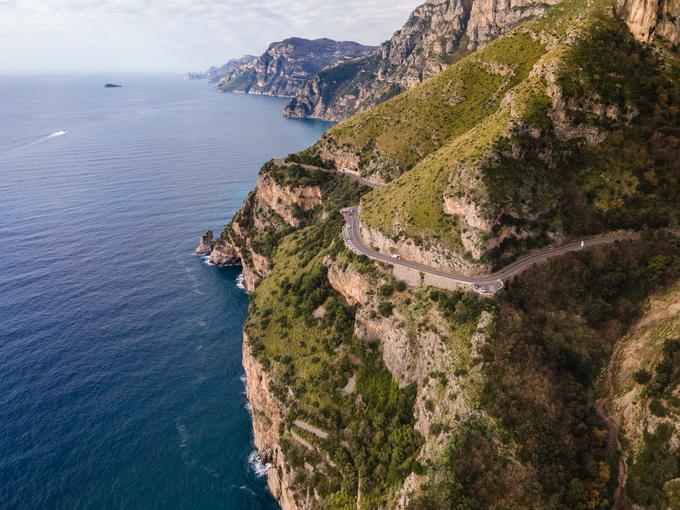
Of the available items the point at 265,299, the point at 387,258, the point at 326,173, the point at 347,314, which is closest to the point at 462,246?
the point at 387,258

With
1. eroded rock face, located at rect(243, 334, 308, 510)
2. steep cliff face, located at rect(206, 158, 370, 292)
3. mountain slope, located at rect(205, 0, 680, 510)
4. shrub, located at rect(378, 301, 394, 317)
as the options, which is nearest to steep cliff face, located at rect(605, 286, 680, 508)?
mountain slope, located at rect(205, 0, 680, 510)

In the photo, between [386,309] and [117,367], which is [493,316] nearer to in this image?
[386,309]

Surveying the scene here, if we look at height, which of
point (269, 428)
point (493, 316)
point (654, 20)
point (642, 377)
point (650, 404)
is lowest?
point (269, 428)

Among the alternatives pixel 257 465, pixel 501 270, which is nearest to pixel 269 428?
pixel 257 465

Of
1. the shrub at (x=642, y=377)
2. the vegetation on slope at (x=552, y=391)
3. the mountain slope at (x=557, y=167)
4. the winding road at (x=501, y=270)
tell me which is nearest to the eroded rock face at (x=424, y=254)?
the mountain slope at (x=557, y=167)

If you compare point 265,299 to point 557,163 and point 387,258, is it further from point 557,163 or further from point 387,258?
point 557,163

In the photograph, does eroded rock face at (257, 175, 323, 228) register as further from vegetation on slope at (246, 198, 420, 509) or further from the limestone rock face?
the limestone rock face

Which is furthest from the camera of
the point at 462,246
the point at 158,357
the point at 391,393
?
the point at 158,357
